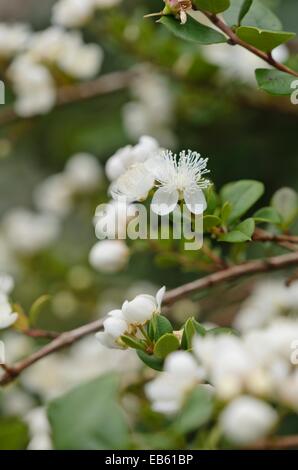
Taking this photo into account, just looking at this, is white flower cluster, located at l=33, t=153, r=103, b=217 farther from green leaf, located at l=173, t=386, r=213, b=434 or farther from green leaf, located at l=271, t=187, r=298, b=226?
green leaf, located at l=173, t=386, r=213, b=434

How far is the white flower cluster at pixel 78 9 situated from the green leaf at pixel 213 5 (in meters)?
0.59

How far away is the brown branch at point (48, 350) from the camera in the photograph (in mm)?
743

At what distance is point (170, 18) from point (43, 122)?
1020mm

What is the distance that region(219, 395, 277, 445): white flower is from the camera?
1.49ft

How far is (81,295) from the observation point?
1.42 meters

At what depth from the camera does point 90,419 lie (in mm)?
608

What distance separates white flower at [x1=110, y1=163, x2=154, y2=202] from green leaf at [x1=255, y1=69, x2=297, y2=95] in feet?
0.45

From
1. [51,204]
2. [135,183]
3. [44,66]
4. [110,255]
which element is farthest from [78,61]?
[135,183]

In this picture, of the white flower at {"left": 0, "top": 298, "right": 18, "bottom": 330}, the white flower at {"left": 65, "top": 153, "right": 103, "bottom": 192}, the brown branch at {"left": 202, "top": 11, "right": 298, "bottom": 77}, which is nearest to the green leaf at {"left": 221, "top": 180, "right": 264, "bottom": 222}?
the brown branch at {"left": 202, "top": 11, "right": 298, "bottom": 77}

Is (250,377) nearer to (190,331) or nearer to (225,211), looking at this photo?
(190,331)

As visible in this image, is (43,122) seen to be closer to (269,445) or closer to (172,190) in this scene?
(172,190)

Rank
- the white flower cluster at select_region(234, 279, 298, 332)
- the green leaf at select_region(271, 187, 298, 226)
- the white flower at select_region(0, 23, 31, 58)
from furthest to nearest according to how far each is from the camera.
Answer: the white flower at select_region(0, 23, 31, 58) < the white flower cluster at select_region(234, 279, 298, 332) < the green leaf at select_region(271, 187, 298, 226)

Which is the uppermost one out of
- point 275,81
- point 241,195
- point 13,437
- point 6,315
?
point 275,81

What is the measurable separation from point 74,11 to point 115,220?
22.8 inches
